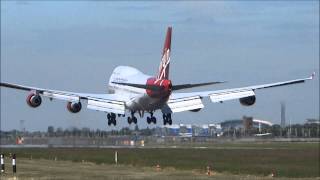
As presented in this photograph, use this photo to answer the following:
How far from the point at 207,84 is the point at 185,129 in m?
66.8

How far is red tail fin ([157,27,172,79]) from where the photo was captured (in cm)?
6353

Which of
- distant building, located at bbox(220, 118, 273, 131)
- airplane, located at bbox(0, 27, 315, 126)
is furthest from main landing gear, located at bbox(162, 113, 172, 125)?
distant building, located at bbox(220, 118, 273, 131)

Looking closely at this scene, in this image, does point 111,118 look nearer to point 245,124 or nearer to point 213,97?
point 213,97

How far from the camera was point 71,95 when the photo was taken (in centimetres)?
5769

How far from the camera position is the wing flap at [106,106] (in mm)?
50969

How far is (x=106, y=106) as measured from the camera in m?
51.8

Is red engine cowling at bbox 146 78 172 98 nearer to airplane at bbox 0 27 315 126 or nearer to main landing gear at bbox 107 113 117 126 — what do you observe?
airplane at bbox 0 27 315 126

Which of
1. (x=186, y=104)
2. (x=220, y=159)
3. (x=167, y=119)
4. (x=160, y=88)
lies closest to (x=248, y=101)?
(x=186, y=104)

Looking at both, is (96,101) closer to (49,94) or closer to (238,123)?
(49,94)

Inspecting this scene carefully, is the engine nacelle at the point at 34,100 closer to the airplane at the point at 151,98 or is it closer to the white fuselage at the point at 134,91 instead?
the airplane at the point at 151,98

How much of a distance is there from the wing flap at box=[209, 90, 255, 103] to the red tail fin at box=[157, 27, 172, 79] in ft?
38.3

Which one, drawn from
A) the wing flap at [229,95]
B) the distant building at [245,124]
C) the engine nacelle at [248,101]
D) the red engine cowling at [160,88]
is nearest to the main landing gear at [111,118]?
the wing flap at [229,95]

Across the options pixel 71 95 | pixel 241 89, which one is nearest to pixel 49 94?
pixel 71 95

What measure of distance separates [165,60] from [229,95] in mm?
15040
